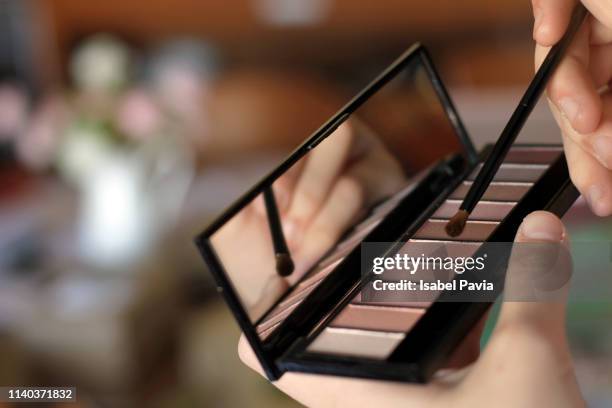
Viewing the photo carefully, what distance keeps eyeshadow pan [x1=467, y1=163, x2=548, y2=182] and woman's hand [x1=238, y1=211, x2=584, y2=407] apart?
0.03m

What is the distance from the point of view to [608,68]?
271 mm

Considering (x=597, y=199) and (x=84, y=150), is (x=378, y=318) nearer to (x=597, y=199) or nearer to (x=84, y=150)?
(x=597, y=199)

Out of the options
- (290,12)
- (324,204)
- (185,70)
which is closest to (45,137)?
(185,70)

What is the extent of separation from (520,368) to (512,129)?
0.07 metres

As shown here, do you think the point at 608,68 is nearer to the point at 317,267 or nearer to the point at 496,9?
the point at 317,267

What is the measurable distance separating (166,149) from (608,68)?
1.41 m

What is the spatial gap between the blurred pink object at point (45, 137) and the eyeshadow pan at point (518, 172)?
1406mm

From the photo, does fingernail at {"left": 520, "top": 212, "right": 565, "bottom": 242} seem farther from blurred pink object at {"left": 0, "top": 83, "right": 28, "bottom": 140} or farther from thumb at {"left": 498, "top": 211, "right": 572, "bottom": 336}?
blurred pink object at {"left": 0, "top": 83, "right": 28, "bottom": 140}

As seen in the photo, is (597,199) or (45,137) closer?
(597,199)

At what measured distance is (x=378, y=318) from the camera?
0.20 meters

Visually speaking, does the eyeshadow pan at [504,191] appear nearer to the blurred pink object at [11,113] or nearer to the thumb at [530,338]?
the thumb at [530,338]

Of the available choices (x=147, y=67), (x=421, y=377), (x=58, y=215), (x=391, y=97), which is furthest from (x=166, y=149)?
(x=421, y=377)

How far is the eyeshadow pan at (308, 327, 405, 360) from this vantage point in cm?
18

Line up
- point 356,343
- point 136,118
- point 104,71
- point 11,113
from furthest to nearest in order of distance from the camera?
1. point 11,113
2. point 104,71
3. point 136,118
4. point 356,343
